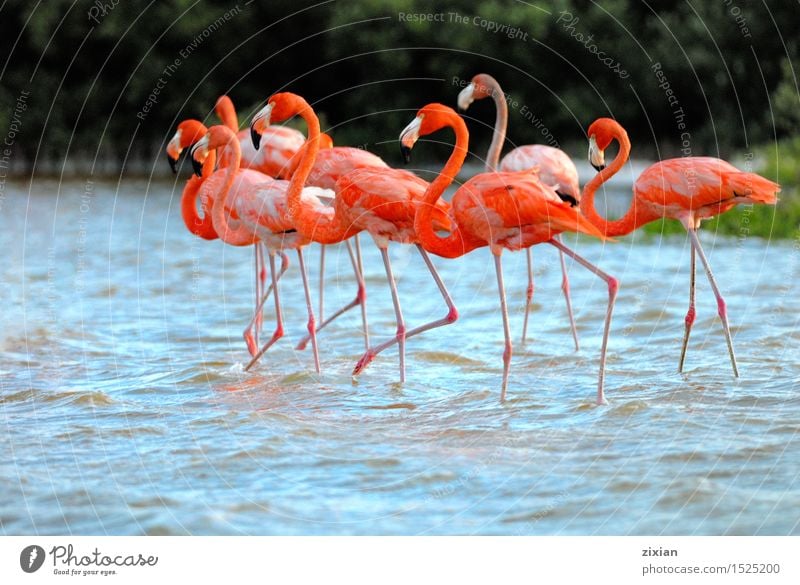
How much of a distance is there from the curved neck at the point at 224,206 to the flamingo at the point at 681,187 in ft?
6.20

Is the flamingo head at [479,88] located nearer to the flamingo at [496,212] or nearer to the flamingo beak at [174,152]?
the flamingo at [496,212]

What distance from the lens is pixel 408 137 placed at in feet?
18.5

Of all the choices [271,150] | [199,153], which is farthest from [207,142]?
[271,150]

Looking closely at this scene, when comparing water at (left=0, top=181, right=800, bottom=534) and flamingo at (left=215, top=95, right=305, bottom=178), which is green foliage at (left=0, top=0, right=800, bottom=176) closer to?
water at (left=0, top=181, right=800, bottom=534)

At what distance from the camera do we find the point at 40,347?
7664 mm

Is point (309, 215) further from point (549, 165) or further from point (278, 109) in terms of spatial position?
point (549, 165)

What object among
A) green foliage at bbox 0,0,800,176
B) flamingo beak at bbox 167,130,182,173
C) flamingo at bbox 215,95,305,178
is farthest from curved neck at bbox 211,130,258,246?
green foliage at bbox 0,0,800,176

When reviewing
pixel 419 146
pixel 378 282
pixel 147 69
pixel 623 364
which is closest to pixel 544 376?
pixel 623 364

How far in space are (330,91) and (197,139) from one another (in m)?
13.1

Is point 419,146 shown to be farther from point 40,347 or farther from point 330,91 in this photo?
point 40,347

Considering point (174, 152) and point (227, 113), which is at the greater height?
point (227, 113)
